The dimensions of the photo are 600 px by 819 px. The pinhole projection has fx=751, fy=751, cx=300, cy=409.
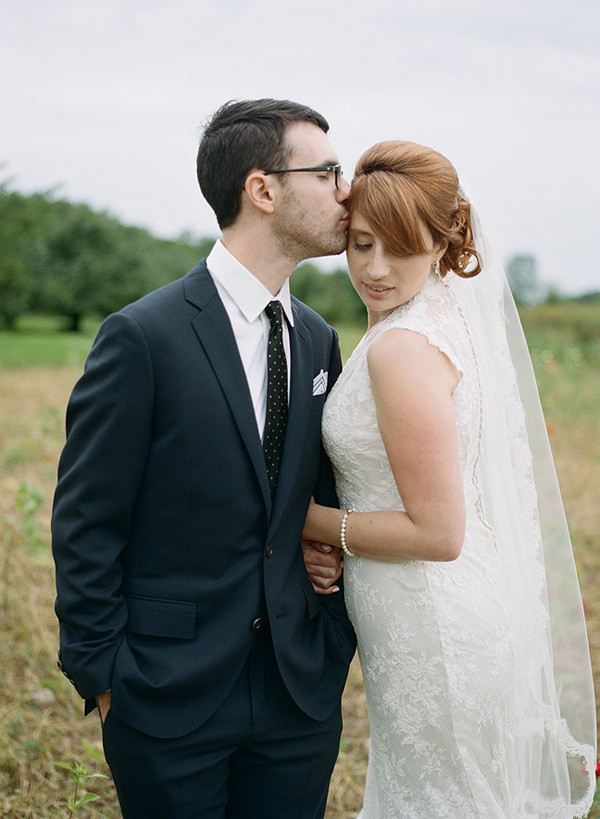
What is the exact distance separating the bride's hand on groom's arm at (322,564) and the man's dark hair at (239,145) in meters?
1.11

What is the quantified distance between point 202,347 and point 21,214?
41.6ft

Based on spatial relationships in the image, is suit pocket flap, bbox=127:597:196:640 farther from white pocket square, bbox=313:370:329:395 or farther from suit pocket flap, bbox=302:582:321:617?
white pocket square, bbox=313:370:329:395

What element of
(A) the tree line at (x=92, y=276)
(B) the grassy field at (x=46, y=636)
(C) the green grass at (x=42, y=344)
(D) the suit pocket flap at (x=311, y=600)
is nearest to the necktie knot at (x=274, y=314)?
(D) the suit pocket flap at (x=311, y=600)

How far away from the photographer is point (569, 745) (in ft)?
8.91

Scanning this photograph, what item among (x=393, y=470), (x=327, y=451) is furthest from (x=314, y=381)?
(x=393, y=470)

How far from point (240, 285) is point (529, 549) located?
1380 millimetres

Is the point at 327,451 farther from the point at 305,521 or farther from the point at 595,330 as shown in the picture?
the point at 595,330

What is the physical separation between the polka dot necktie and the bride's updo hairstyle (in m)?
0.45

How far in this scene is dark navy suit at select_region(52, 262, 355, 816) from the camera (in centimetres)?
206

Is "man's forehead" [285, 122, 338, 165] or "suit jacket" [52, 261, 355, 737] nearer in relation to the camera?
"suit jacket" [52, 261, 355, 737]

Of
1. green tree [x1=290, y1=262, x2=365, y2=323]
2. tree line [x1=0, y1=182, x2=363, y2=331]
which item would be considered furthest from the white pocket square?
tree line [x1=0, y1=182, x2=363, y2=331]

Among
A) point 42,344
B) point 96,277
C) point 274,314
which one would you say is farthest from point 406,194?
point 96,277

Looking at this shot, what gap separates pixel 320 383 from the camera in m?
2.50

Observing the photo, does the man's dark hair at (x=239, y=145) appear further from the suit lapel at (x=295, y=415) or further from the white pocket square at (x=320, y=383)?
the white pocket square at (x=320, y=383)
